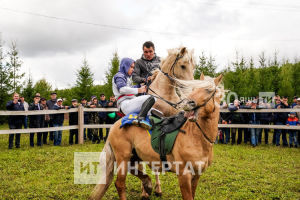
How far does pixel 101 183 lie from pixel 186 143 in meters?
1.76

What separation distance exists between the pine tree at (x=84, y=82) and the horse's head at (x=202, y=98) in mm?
18939

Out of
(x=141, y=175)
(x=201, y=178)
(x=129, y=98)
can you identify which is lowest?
(x=201, y=178)

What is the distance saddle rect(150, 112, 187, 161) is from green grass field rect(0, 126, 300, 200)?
1.82 metres

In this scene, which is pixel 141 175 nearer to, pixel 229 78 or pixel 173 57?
pixel 173 57

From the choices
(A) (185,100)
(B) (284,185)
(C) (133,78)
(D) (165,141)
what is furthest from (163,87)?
(B) (284,185)

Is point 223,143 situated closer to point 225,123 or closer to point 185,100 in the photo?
point 225,123

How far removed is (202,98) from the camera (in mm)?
2584

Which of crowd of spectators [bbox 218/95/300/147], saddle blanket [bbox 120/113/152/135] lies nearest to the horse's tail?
saddle blanket [bbox 120/113/152/135]

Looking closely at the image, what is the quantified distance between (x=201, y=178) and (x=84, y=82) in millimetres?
17232

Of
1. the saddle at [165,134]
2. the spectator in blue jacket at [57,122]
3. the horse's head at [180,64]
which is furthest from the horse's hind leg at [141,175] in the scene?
the spectator in blue jacket at [57,122]

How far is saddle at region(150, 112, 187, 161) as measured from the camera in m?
3.02

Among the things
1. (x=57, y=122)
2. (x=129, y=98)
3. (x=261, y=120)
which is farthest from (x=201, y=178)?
(x=57, y=122)

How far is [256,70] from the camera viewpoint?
20625 mm

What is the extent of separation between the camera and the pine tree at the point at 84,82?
2073cm
